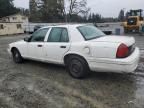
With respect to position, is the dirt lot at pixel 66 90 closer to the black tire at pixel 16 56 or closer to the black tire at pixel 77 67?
the black tire at pixel 77 67

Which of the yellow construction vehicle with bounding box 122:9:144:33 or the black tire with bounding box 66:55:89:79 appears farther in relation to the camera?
the yellow construction vehicle with bounding box 122:9:144:33

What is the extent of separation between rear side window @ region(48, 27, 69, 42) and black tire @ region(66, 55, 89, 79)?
0.63m

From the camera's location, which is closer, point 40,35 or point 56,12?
point 40,35

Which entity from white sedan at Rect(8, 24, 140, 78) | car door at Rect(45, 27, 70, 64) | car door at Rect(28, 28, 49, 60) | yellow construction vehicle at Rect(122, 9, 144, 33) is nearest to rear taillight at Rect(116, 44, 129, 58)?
A: white sedan at Rect(8, 24, 140, 78)

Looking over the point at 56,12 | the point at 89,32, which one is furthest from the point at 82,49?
the point at 56,12

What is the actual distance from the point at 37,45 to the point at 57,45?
997mm

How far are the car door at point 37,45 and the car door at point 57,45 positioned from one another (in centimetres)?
28

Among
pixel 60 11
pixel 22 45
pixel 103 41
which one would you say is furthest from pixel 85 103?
pixel 60 11

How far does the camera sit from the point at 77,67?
18.8 ft

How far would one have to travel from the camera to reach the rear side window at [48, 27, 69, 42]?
6054 mm

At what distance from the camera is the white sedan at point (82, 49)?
494 centimetres

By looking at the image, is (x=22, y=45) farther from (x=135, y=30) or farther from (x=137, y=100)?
(x=135, y=30)

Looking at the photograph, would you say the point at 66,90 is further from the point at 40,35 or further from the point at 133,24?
the point at 133,24

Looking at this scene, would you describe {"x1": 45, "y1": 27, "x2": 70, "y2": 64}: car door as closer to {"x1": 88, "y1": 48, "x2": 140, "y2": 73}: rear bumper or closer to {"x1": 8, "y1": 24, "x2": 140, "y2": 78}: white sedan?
{"x1": 8, "y1": 24, "x2": 140, "y2": 78}: white sedan
